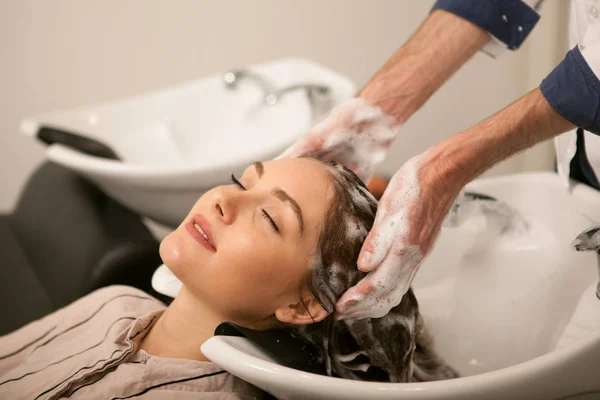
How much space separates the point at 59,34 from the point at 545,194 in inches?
70.1

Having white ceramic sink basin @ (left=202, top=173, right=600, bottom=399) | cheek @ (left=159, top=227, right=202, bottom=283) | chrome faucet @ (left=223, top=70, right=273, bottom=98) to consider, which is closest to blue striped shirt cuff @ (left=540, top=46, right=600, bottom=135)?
white ceramic sink basin @ (left=202, top=173, right=600, bottom=399)

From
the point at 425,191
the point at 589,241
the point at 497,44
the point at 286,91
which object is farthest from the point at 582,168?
the point at 286,91

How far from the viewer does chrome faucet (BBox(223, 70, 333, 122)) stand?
2.02 m

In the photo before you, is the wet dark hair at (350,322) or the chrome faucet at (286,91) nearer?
the wet dark hair at (350,322)

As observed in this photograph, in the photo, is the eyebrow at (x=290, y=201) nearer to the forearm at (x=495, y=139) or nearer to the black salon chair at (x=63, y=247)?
the forearm at (x=495, y=139)

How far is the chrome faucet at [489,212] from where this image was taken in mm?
1329

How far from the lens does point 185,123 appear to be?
2209 millimetres

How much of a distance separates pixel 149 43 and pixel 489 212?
1.52 meters

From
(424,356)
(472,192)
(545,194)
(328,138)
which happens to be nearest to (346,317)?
(424,356)

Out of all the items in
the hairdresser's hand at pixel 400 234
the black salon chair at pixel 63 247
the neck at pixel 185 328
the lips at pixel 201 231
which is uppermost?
the hairdresser's hand at pixel 400 234

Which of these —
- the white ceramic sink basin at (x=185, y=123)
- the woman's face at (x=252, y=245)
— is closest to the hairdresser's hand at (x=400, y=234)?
the woman's face at (x=252, y=245)

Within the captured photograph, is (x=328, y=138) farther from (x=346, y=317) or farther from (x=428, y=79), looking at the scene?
(x=346, y=317)

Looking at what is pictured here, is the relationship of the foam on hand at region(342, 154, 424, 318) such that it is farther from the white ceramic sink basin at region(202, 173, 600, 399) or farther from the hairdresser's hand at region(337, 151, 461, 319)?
the white ceramic sink basin at region(202, 173, 600, 399)

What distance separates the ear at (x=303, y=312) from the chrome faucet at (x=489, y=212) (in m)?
0.42
